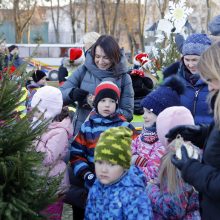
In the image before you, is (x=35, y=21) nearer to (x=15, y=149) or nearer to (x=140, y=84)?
(x=140, y=84)

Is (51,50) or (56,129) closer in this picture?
(56,129)

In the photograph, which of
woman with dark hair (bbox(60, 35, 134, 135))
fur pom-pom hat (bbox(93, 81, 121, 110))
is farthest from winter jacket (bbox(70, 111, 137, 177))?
woman with dark hair (bbox(60, 35, 134, 135))

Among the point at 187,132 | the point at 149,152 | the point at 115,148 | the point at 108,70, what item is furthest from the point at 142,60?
the point at 187,132

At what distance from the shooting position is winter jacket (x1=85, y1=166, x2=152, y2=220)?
278cm

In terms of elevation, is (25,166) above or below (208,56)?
below

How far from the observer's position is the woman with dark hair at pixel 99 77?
4.02 metres

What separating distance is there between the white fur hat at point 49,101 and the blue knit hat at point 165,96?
0.67 meters

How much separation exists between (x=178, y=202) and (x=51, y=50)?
78.4 ft

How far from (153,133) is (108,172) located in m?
0.60

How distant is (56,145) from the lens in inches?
135

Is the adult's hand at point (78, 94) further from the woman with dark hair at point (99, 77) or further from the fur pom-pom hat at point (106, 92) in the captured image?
the fur pom-pom hat at point (106, 92)

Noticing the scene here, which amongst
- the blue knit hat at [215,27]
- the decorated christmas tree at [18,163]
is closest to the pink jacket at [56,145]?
the decorated christmas tree at [18,163]

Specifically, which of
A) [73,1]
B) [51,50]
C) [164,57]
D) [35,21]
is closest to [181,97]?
[164,57]

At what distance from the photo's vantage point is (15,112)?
2.45 meters
